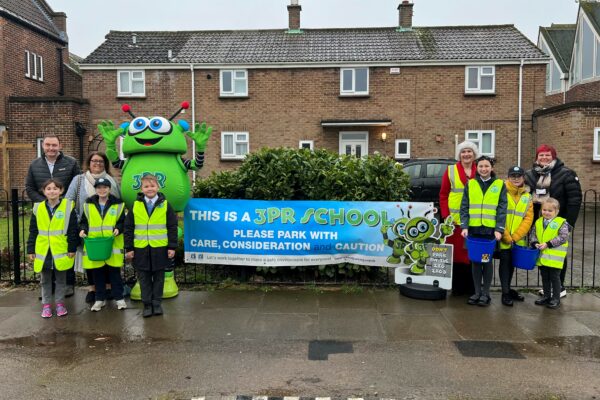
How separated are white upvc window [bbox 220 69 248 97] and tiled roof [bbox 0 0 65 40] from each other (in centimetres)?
913

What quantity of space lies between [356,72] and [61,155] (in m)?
16.0

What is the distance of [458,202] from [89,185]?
4.48 metres

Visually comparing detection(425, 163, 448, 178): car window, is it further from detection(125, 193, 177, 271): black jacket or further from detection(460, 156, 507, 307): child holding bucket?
detection(125, 193, 177, 271): black jacket

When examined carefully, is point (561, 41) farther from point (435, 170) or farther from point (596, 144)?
point (435, 170)

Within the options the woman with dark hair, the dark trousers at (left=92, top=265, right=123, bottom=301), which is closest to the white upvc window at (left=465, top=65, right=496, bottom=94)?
the woman with dark hair

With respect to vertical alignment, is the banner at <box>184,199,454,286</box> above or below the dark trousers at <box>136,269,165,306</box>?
above

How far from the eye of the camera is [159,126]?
19.0 ft

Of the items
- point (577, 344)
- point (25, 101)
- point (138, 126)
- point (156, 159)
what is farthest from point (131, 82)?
point (577, 344)

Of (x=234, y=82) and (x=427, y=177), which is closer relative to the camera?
(x=427, y=177)

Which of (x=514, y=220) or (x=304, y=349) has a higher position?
(x=514, y=220)

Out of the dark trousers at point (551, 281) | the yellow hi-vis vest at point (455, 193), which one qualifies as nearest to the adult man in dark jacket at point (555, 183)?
the dark trousers at point (551, 281)

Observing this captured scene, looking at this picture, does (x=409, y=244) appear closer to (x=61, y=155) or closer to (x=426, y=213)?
(x=426, y=213)

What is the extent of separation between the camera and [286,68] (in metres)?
20.4

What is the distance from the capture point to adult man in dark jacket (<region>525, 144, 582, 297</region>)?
18.9 feet
